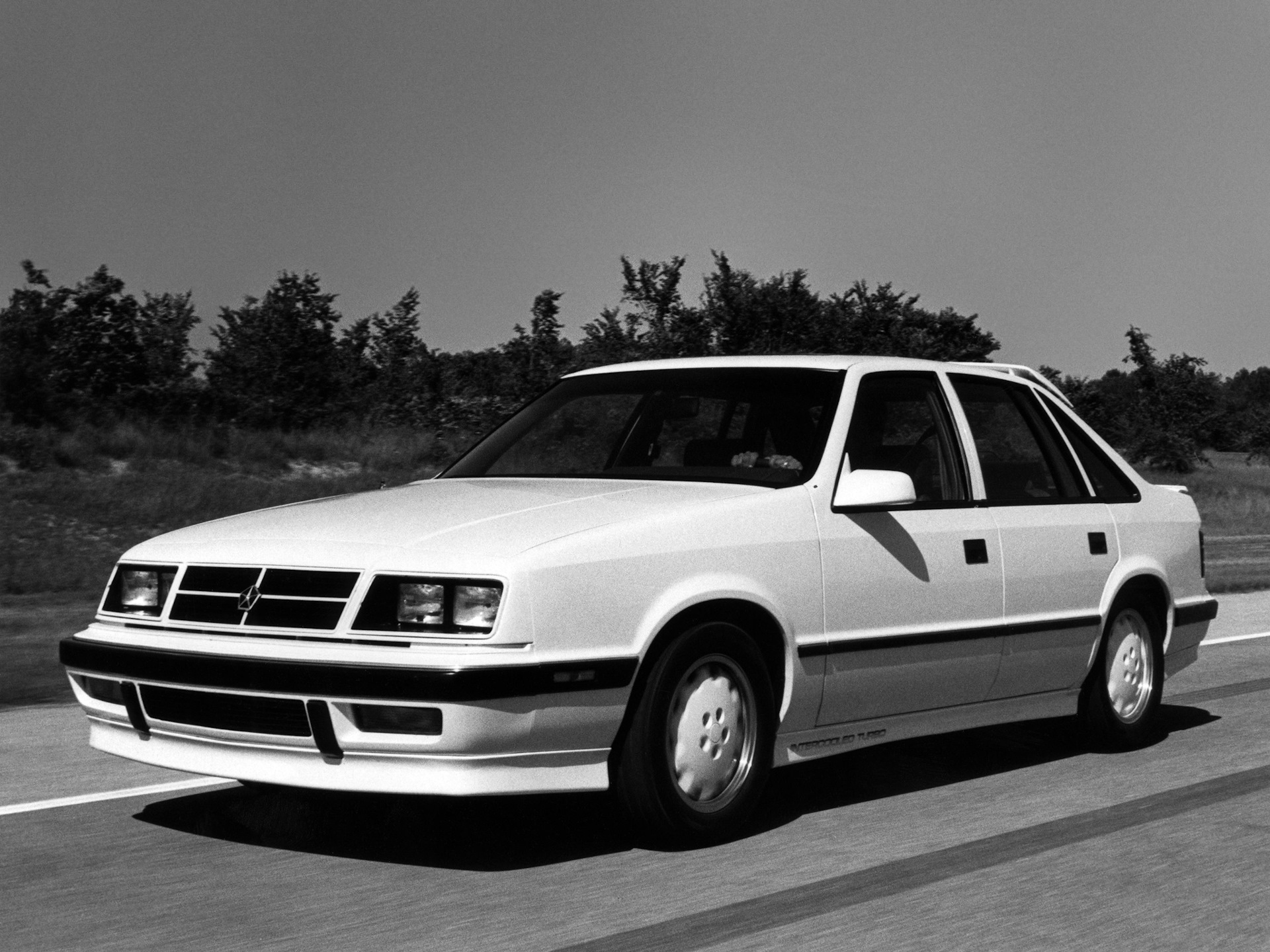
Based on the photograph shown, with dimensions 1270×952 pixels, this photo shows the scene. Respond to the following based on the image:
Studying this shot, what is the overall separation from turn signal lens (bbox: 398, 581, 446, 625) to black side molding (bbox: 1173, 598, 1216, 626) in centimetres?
407

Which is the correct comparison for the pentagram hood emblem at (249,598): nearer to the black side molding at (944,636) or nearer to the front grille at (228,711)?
the front grille at (228,711)

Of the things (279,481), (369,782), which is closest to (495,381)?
(279,481)

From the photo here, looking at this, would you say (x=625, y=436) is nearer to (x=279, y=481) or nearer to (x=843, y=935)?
(x=843, y=935)

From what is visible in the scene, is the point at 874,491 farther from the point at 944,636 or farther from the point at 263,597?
the point at 263,597

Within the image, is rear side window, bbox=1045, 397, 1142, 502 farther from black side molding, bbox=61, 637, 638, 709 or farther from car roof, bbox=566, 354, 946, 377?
black side molding, bbox=61, 637, 638, 709

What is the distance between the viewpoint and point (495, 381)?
112ft

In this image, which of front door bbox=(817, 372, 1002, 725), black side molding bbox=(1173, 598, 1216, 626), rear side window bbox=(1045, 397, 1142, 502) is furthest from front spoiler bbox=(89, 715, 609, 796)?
black side molding bbox=(1173, 598, 1216, 626)

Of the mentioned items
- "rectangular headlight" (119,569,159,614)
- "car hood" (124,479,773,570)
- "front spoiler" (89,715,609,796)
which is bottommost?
"front spoiler" (89,715,609,796)

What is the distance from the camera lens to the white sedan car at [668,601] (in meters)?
5.21

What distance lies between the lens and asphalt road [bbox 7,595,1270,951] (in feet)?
15.4

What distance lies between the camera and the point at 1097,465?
7906 millimetres

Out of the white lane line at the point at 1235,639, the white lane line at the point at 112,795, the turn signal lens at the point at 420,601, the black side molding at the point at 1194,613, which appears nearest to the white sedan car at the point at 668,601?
the turn signal lens at the point at 420,601

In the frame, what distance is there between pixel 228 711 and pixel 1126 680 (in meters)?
4.07

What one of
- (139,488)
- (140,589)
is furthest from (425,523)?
(139,488)
